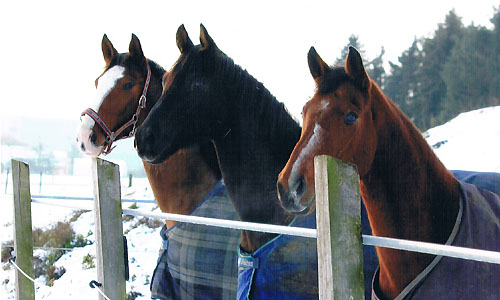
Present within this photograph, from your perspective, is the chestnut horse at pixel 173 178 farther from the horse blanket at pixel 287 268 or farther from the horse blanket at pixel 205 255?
the horse blanket at pixel 287 268

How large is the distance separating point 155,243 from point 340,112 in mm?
5255

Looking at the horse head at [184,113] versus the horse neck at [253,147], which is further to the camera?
the horse head at [184,113]

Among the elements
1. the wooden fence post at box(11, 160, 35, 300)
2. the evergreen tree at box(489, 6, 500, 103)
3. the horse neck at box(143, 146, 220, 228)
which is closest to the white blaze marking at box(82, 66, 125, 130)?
the wooden fence post at box(11, 160, 35, 300)

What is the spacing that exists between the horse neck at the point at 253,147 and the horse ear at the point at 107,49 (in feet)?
4.79

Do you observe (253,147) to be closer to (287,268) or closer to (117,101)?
(287,268)

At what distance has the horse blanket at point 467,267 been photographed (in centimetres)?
155

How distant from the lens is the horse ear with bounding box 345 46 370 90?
5.74 ft

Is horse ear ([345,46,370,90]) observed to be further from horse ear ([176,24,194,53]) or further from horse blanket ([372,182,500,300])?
horse ear ([176,24,194,53])

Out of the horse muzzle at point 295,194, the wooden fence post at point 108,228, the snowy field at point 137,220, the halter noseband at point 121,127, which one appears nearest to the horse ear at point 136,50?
the halter noseband at point 121,127

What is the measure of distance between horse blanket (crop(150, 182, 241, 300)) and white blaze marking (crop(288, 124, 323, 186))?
1.34 meters

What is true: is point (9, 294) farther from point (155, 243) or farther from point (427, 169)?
point (427, 169)

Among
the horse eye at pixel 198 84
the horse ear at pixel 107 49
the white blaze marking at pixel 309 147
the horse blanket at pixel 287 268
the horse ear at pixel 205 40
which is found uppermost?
the horse ear at pixel 107 49

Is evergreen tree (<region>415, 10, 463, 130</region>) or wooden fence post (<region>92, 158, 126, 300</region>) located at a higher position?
evergreen tree (<region>415, 10, 463, 130</region>)

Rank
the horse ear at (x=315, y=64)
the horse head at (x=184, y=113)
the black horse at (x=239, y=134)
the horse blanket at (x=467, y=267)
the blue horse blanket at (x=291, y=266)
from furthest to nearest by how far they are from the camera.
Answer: the horse head at (x=184, y=113), the black horse at (x=239, y=134), the blue horse blanket at (x=291, y=266), the horse ear at (x=315, y=64), the horse blanket at (x=467, y=267)
